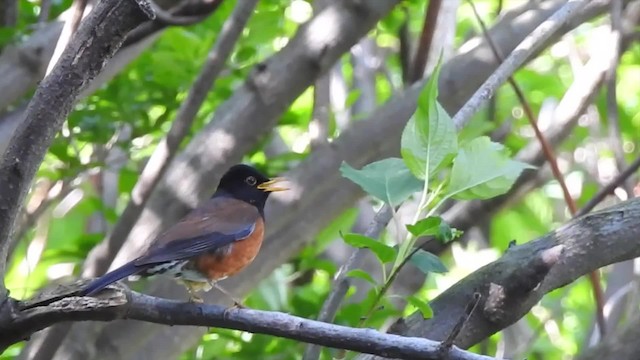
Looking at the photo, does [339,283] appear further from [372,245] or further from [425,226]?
[425,226]

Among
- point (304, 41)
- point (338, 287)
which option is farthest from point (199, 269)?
point (304, 41)

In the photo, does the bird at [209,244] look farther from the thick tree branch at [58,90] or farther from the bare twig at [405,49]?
the bare twig at [405,49]

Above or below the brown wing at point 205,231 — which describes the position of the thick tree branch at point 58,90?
above

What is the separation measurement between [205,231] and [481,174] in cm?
136

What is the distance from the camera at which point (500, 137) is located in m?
5.36

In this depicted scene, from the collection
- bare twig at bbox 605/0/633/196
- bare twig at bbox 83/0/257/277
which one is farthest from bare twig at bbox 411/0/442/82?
bare twig at bbox 83/0/257/277

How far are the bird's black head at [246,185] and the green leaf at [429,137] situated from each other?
67.7 inches

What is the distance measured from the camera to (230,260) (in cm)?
351

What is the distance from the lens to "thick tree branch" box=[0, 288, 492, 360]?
2012 mm

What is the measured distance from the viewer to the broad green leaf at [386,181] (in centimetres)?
245

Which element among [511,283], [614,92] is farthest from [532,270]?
[614,92]

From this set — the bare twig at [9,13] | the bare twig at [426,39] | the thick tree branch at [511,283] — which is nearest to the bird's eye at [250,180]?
the bare twig at [426,39]

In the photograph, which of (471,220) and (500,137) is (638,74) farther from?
(471,220)

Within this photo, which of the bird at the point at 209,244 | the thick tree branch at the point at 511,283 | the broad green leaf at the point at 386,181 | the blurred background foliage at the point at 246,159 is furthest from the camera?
the blurred background foliage at the point at 246,159
